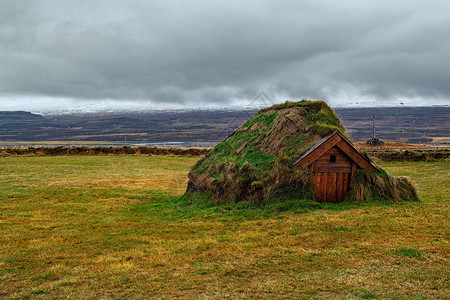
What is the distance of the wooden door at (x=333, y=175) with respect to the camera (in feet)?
42.3

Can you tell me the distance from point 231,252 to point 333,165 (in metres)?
6.25

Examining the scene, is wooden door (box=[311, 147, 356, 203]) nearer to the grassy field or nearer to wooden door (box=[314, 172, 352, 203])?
wooden door (box=[314, 172, 352, 203])

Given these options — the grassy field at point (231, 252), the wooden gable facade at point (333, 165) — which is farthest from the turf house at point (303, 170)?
the grassy field at point (231, 252)

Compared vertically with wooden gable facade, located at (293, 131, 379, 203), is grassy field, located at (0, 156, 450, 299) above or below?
below

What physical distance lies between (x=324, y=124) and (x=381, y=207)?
395 centimetres

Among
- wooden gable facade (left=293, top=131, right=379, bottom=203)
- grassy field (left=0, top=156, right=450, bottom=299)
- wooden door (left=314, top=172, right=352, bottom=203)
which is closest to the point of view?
grassy field (left=0, top=156, right=450, bottom=299)

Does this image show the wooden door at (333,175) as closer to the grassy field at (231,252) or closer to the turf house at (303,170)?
the turf house at (303,170)

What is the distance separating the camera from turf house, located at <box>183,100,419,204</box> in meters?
12.8

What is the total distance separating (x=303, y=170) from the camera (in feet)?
41.6

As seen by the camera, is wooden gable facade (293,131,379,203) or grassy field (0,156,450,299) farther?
wooden gable facade (293,131,379,203)

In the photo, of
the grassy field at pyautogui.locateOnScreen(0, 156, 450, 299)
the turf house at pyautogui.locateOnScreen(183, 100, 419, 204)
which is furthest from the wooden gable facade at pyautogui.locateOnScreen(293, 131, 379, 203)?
the grassy field at pyautogui.locateOnScreen(0, 156, 450, 299)

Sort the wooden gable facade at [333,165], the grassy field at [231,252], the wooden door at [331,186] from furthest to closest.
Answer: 1. the wooden door at [331,186]
2. the wooden gable facade at [333,165]
3. the grassy field at [231,252]

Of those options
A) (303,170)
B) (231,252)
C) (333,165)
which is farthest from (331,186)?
(231,252)

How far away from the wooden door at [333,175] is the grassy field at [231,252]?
65 centimetres
